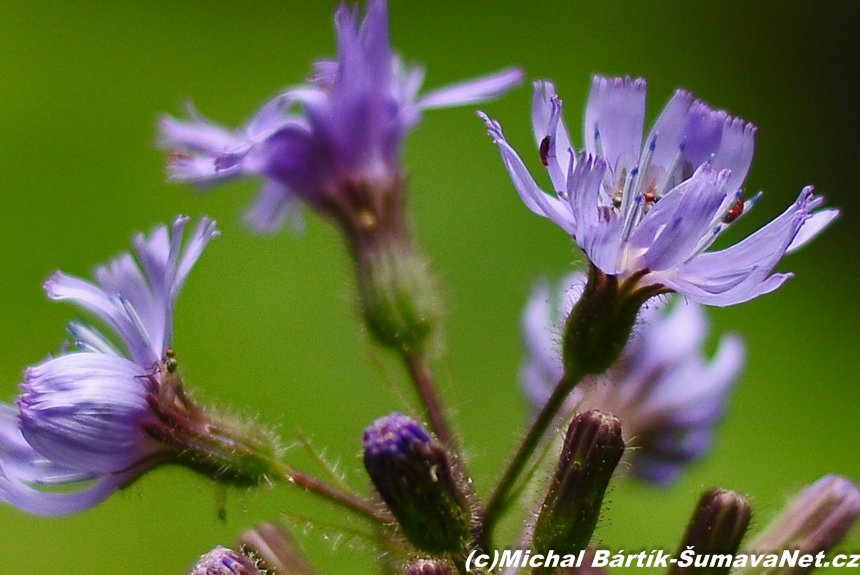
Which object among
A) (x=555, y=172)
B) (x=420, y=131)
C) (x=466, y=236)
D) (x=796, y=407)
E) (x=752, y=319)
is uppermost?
(x=420, y=131)

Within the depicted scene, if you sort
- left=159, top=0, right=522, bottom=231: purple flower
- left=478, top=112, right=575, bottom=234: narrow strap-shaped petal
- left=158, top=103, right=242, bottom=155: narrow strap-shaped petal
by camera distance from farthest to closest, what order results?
left=158, top=103, right=242, bottom=155: narrow strap-shaped petal, left=159, top=0, right=522, bottom=231: purple flower, left=478, top=112, right=575, bottom=234: narrow strap-shaped petal

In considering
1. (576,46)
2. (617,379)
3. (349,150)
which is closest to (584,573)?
(617,379)

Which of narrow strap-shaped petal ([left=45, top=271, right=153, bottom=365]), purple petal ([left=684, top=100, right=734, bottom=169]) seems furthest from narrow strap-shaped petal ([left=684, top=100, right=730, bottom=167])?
narrow strap-shaped petal ([left=45, top=271, right=153, bottom=365])

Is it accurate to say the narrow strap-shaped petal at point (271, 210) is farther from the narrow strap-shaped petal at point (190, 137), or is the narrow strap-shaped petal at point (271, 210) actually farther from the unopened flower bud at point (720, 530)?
the unopened flower bud at point (720, 530)

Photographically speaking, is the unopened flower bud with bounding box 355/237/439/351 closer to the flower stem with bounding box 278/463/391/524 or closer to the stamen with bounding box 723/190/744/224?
the flower stem with bounding box 278/463/391/524

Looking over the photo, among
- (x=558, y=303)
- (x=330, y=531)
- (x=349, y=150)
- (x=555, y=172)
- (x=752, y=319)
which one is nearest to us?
(x=555, y=172)

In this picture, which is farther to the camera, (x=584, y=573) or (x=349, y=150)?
(x=349, y=150)

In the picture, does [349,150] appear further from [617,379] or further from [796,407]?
[796,407]
